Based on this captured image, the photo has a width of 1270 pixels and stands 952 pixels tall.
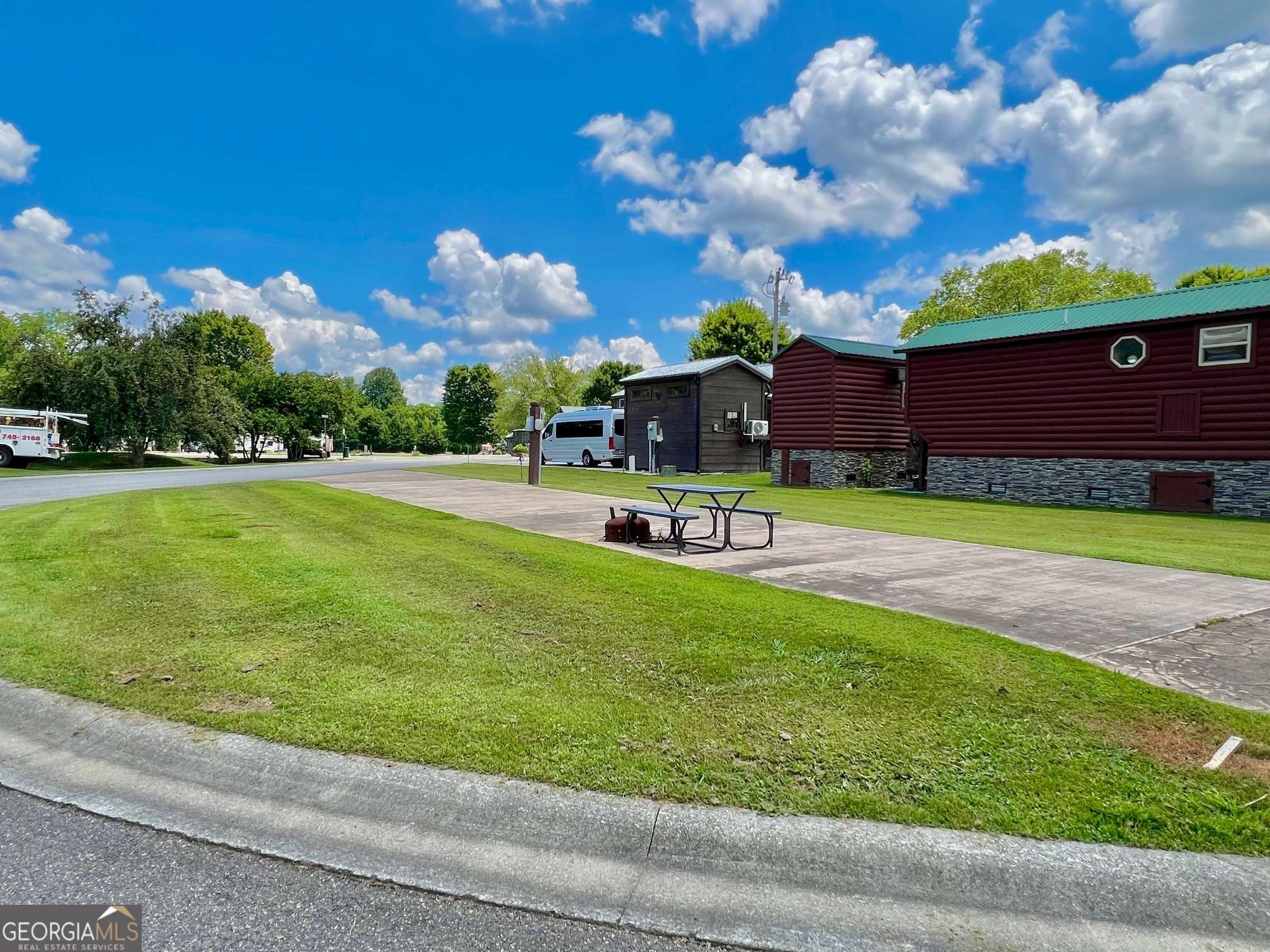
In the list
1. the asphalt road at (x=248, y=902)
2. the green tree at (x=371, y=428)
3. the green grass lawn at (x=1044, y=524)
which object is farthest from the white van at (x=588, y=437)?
the green tree at (x=371, y=428)

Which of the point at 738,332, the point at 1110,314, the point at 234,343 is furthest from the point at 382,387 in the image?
the point at 1110,314

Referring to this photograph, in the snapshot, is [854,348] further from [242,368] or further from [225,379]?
[242,368]

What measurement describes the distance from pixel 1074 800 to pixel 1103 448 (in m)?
18.9

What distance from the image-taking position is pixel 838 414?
24.1m

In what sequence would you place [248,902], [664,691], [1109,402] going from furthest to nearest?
[1109,402] < [664,691] < [248,902]

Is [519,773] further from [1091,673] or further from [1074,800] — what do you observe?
[1091,673]

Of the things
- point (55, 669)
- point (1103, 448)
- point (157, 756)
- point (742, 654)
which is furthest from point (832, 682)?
point (1103, 448)

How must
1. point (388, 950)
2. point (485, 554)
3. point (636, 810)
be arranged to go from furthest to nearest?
1. point (485, 554)
2. point (636, 810)
3. point (388, 950)

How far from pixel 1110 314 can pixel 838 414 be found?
27.3 feet

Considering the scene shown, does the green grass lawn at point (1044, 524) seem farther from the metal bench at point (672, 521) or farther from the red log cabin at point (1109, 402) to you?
the metal bench at point (672, 521)

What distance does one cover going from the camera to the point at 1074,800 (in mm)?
2867

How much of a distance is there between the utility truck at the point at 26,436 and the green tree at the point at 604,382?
43.7 m

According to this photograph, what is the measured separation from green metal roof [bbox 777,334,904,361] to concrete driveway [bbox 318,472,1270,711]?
14.0 metres

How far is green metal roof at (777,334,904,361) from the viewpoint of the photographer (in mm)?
24016
